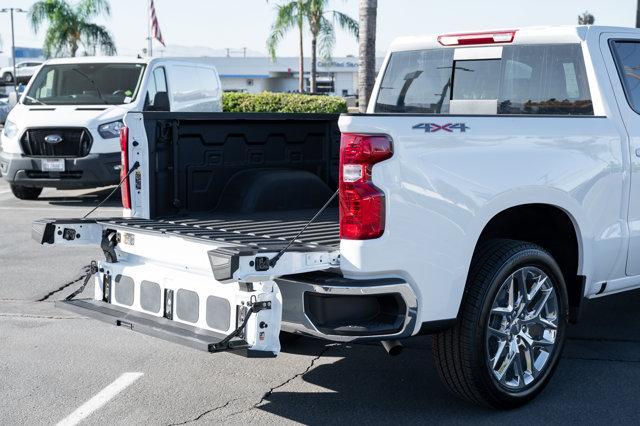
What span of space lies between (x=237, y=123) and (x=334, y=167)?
89cm

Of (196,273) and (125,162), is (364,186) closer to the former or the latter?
(196,273)

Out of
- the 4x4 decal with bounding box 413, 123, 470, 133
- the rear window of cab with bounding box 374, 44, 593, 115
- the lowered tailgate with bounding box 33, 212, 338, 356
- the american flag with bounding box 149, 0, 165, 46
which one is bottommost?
the lowered tailgate with bounding box 33, 212, 338, 356

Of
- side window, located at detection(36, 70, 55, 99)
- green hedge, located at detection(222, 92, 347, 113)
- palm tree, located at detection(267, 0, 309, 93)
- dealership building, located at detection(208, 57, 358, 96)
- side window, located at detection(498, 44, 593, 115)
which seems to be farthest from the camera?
dealership building, located at detection(208, 57, 358, 96)

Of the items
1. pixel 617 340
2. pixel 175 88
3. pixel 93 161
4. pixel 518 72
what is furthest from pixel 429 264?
pixel 175 88

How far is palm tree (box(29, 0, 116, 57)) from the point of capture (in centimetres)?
4200

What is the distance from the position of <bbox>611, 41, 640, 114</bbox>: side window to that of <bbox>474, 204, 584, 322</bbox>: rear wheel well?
86 centimetres

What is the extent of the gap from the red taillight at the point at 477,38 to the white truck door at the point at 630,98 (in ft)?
2.03

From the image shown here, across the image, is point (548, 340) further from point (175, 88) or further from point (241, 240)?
point (175, 88)

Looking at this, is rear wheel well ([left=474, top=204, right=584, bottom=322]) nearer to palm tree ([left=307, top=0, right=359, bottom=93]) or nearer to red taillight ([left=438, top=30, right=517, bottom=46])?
red taillight ([left=438, top=30, right=517, bottom=46])

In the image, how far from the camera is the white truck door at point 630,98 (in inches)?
209

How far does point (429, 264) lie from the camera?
429 centimetres

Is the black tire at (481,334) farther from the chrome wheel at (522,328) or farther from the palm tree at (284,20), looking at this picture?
the palm tree at (284,20)

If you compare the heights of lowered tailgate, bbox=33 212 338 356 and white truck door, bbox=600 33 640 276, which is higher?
white truck door, bbox=600 33 640 276

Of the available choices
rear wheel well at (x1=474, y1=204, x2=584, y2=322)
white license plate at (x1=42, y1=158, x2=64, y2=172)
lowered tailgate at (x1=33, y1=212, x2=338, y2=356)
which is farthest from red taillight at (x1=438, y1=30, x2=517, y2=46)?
white license plate at (x1=42, y1=158, x2=64, y2=172)
